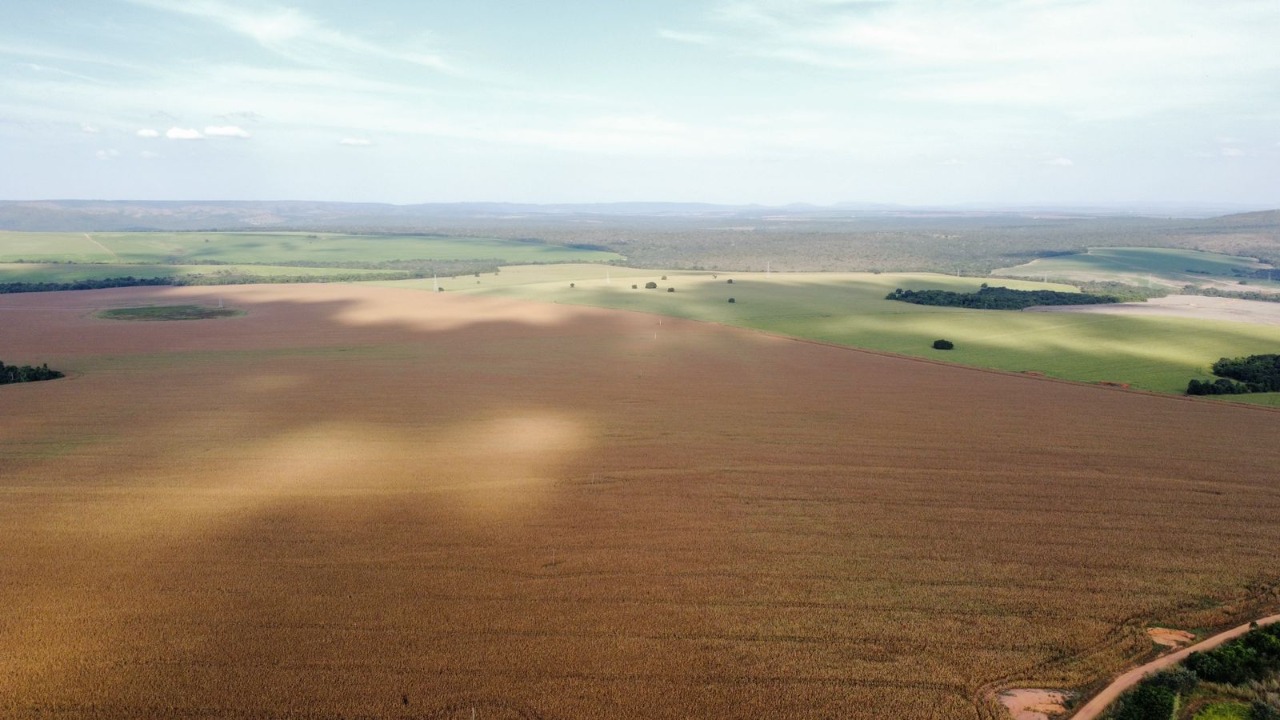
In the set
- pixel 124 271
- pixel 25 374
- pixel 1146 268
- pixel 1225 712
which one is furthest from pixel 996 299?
pixel 124 271

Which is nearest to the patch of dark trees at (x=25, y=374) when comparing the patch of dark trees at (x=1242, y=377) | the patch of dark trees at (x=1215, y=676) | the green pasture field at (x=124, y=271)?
the patch of dark trees at (x=1215, y=676)

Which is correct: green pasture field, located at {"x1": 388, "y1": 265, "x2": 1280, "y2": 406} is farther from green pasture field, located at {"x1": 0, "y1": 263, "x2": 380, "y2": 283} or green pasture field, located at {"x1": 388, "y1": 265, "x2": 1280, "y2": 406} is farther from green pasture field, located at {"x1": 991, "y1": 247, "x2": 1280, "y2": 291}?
green pasture field, located at {"x1": 0, "y1": 263, "x2": 380, "y2": 283}

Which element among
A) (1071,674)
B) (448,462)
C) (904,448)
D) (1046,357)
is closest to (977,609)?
(1071,674)

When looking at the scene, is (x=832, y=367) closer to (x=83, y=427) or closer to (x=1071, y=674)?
(x=1071, y=674)

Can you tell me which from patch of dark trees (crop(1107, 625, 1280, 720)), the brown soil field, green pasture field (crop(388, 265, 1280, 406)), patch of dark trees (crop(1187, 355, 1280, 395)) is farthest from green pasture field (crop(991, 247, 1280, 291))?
patch of dark trees (crop(1107, 625, 1280, 720))

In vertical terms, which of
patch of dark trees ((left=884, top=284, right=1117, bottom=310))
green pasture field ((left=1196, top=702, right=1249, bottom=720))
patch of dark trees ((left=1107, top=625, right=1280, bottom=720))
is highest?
patch of dark trees ((left=884, top=284, right=1117, bottom=310))

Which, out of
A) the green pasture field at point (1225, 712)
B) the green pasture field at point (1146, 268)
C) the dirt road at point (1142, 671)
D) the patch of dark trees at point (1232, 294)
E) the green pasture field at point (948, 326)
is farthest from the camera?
the green pasture field at point (1146, 268)

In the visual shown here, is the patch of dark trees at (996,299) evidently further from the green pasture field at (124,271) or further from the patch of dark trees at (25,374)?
the green pasture field at (124,271)
